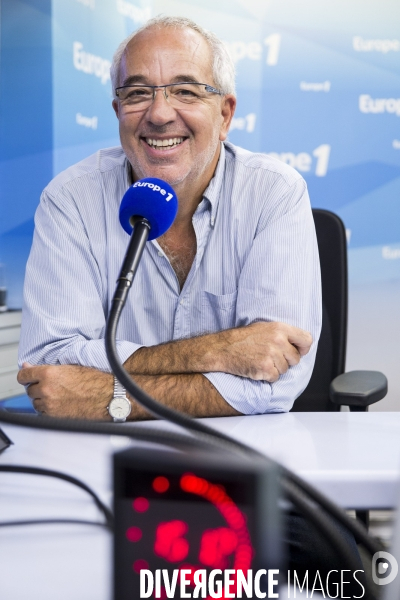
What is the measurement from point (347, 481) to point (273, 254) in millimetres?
702

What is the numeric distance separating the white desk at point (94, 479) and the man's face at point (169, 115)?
65 cm

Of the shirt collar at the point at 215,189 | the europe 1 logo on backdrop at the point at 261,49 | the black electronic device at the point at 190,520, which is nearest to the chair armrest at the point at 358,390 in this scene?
the shirt collar at the point at 215,189

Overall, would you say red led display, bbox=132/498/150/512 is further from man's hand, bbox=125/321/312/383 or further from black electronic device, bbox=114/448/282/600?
man's hand, bbox=125/321/312/383

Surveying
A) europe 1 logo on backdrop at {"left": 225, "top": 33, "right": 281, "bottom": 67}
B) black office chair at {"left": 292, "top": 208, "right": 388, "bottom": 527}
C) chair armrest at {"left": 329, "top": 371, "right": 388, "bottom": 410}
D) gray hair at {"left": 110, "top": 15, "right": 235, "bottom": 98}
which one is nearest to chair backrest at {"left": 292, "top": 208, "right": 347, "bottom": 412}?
black office chair at {"left": 292, "top": 208, "right": 388, "bottom": 527}

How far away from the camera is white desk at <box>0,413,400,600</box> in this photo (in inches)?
22.2

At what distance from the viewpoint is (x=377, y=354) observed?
3.58 metres

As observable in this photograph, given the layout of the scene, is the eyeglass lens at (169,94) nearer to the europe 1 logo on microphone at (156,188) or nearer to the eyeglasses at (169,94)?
the eyeglasses at (169,94)

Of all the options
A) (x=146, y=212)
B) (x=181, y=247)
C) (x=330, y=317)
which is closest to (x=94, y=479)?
(x=146, y=212)

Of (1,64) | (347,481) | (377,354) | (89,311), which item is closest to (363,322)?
(377,354)

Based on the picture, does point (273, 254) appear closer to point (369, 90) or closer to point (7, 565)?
point (7, 565)

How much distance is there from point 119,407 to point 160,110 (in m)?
0.71

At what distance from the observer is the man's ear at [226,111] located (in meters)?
1.67

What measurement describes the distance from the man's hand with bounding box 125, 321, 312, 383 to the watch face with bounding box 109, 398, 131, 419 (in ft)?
0.32

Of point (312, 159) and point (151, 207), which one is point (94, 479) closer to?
point (151, 207)
